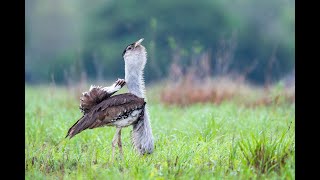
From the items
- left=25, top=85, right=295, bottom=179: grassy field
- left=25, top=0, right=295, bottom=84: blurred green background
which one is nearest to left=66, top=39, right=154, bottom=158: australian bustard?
left=25, top=85, right=295, bottom=179: grassy field

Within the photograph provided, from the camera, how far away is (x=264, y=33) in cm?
3272

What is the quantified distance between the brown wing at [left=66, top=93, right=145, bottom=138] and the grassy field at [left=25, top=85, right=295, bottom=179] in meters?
0.42

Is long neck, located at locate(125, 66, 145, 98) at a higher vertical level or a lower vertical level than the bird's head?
lower

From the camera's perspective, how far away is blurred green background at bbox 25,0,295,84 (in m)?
30.1

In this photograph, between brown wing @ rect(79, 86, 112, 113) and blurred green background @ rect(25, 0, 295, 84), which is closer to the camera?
brown wing @ rect(79, 86, 112, 113)

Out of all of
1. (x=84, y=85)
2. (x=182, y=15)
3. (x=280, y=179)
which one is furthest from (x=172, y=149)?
(x=182, y=15)

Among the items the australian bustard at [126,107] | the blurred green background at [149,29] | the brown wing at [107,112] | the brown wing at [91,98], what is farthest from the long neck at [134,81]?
the blurred green background at [149,29]

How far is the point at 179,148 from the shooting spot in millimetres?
8633

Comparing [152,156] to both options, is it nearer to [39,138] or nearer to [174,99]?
[39,138]

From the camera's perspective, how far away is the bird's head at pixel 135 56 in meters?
8.36

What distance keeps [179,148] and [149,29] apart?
2198 centimetres

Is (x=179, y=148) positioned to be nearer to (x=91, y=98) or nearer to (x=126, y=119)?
(x=126, y=119)

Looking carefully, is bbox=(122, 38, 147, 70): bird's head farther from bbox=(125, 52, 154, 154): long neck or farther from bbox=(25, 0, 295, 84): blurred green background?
bbox=(25, 0, 295, 84): blurred green background

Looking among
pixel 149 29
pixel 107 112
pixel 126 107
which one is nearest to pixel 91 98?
pixel 107 112
